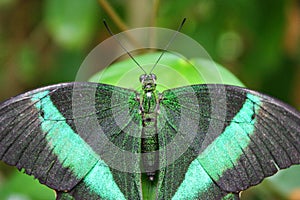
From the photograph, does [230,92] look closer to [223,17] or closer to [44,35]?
[223,17]

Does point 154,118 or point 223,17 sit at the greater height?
point 223,17

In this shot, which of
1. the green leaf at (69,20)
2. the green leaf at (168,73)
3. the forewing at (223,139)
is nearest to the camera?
the forewing at (223,139)

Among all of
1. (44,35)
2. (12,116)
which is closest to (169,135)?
(12,116)

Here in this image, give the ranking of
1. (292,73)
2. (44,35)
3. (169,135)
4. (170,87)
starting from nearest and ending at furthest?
(169,135) < (170,87) < (292,73) < (44,35)

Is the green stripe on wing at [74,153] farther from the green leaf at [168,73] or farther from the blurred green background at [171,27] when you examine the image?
the blurred green background at [171,27]

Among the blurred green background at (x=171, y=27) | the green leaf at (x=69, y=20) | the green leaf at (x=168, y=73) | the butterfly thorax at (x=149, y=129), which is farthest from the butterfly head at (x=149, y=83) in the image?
the green leaf at (x=69, y=20)

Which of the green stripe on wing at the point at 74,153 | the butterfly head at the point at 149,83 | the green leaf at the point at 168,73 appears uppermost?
the green leaf at the point at 168,73

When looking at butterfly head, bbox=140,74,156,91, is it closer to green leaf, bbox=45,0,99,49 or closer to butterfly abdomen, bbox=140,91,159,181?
butterfly abdomen, bbox=140,91,159,181
